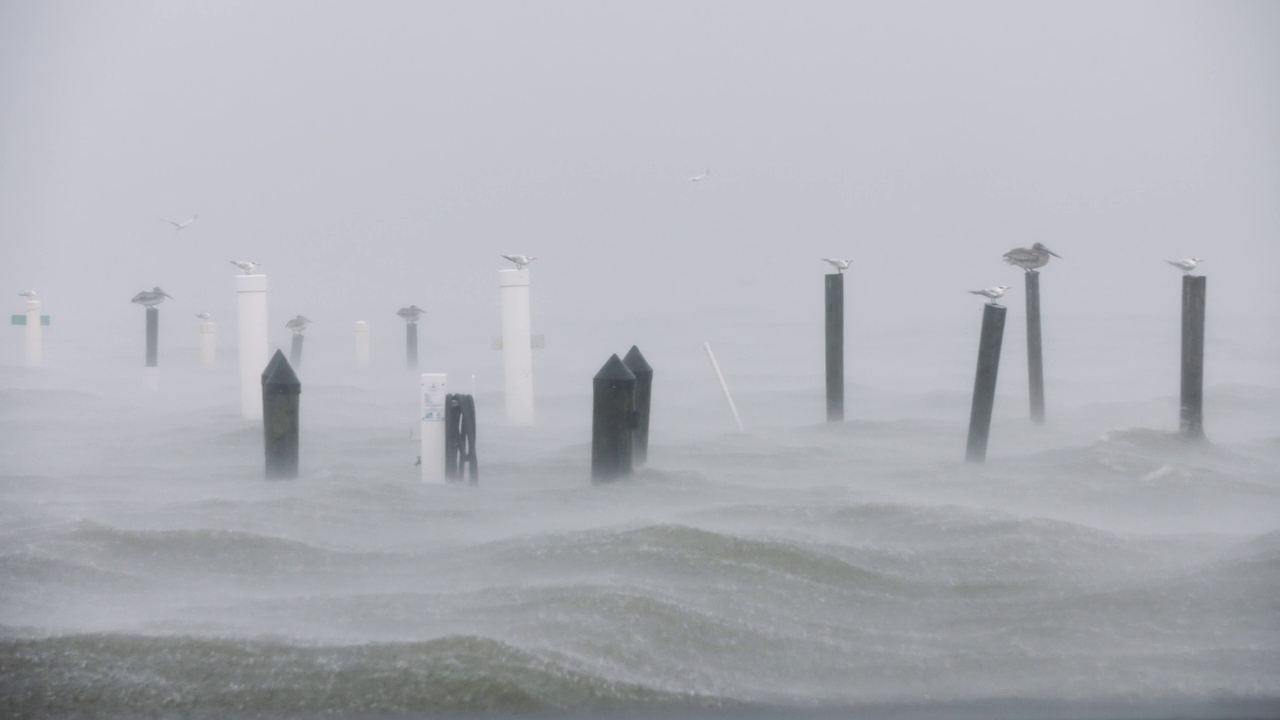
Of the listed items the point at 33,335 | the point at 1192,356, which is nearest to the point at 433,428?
the point at 1192,356

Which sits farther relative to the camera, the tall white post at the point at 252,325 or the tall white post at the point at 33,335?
the tall white post at the point at 33,335

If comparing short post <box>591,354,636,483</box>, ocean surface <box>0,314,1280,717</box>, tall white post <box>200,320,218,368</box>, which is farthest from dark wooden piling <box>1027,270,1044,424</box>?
tall white post <box>200,320,218,368</box>

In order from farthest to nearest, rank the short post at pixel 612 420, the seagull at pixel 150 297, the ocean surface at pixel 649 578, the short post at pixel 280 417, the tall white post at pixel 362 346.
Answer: the tall white post at pixel 362 346, the seagull at pixel 150 297, the short post at pixel 280 417, the short post at pixel 612 420, the ocean surface at pixel 649 578

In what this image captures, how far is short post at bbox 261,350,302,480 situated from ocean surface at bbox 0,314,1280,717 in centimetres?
19

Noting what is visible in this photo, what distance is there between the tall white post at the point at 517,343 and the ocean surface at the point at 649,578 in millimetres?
238

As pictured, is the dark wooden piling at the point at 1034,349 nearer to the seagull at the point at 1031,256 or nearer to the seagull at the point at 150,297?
the seagull at the point at 1031,256

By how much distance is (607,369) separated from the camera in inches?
291

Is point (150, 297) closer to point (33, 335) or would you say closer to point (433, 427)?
point (33, 335)

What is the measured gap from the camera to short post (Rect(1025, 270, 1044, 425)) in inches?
428

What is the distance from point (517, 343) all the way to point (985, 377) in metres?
3.90

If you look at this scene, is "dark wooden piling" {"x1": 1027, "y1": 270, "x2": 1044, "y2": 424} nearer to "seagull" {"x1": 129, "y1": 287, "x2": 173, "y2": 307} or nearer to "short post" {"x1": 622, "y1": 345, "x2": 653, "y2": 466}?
"short post" {"x1": 622, "y1": 345, "x2": 653, "y2": 466}

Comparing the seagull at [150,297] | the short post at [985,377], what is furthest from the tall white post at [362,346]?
the short post at [985,377]

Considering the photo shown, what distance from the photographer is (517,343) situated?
10.4 meters

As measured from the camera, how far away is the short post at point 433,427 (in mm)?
A: 7656
